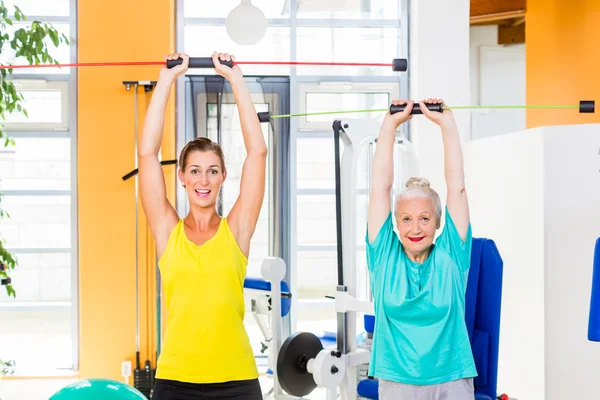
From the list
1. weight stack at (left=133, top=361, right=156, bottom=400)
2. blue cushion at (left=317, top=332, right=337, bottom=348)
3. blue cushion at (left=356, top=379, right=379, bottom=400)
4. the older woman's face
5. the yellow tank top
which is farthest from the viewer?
weight stack at (left=133, top=361, right=156, bottom=400)

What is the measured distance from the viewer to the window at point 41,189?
518cm

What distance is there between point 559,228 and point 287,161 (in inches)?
89.4

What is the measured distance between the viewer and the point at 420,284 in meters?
2.10

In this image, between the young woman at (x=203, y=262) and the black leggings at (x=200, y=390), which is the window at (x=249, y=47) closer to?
the young woman at (x=203, y=262)

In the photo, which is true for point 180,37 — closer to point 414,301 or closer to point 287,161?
point 287,161

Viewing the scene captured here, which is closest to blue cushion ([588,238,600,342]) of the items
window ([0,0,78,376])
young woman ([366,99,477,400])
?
young woman ([366,99,477,400])

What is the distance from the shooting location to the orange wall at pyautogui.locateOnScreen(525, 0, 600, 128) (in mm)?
5020

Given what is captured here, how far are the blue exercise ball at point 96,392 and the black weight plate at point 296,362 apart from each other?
4.48 feet

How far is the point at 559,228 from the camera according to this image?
345 centimetres

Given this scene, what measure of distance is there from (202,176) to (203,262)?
0.24 metres

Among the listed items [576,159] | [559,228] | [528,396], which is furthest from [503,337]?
[576,159]

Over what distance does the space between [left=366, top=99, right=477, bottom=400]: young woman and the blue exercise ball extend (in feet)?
2.40

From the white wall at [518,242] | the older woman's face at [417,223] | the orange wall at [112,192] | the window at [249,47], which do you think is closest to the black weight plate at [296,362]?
the white wall at [518,242]

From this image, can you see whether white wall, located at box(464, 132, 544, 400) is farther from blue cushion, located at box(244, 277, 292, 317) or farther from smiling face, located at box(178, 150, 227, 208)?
smiling face, located at box(178, 150, 227, 208)
